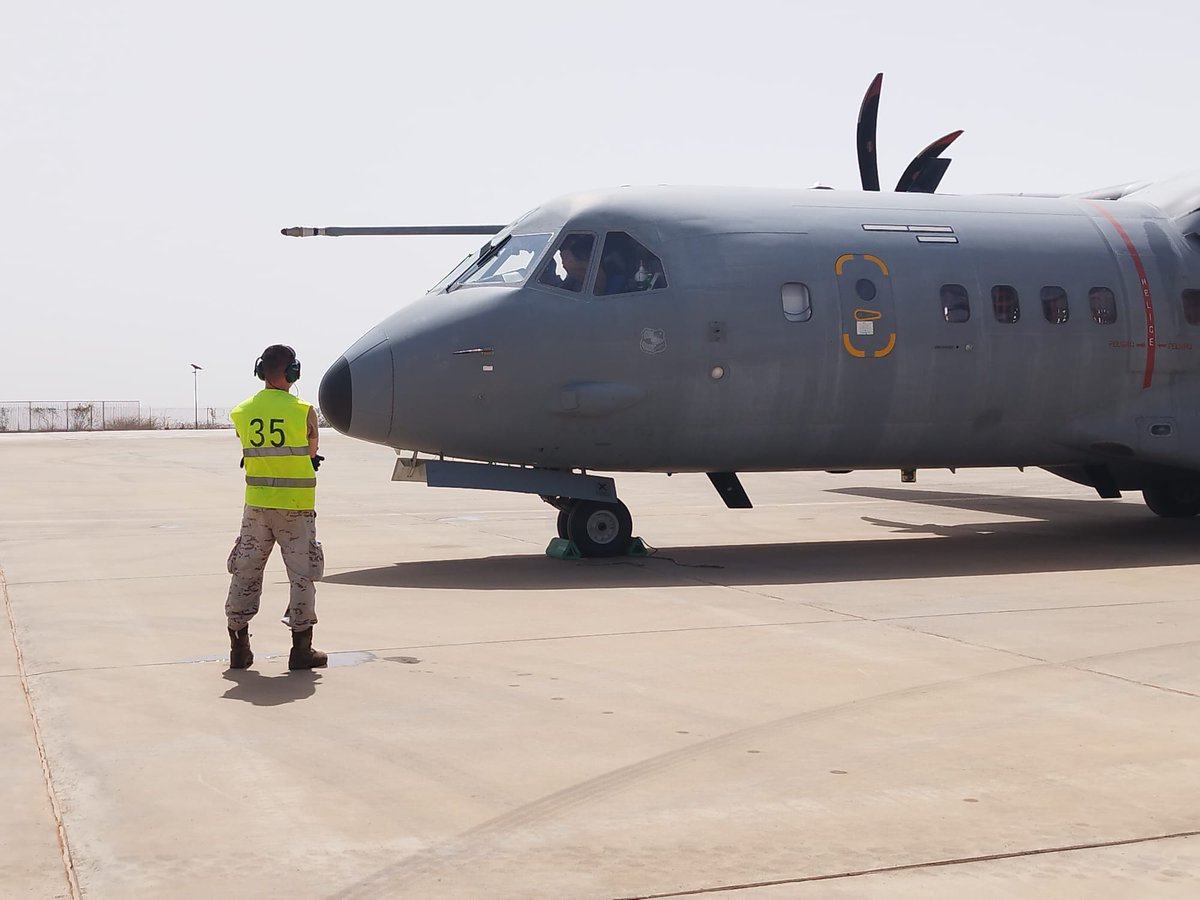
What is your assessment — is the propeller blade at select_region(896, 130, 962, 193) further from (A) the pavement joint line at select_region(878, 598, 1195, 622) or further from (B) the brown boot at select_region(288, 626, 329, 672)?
(B) the brown boot at select_region(288, 626, 329, 672)

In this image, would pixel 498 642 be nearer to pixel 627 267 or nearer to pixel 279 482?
pixel 279 482

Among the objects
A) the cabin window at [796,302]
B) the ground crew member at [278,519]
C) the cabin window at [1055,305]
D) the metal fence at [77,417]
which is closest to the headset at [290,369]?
the ground crew member at [278,519]

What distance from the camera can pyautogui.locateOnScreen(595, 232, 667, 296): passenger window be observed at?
45.1 ft

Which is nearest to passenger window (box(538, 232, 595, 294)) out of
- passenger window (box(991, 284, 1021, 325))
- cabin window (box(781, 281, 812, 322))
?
cabin window (box(781, 281, 812, 322))

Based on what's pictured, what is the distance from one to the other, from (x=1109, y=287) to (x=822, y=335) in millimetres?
3512

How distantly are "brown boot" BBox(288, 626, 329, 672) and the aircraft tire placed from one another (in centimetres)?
1281

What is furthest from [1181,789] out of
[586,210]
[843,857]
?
[586,210]

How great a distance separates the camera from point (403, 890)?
496 centimetres

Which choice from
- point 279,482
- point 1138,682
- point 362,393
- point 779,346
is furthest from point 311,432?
point 779,346

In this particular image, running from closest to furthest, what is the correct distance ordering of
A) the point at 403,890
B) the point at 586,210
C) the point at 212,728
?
the point at 403,890 → the point at 212,728 → the point at 586,210

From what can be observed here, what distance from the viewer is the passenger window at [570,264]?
13.6 metres

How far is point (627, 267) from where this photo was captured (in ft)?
45.3

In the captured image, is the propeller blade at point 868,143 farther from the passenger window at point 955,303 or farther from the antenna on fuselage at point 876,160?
the passenger window at point 955,303

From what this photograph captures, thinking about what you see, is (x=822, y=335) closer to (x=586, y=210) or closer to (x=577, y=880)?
(x=586, y=210)
